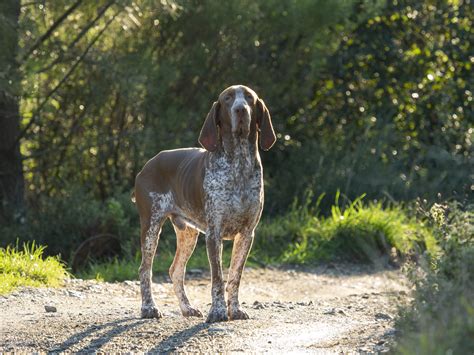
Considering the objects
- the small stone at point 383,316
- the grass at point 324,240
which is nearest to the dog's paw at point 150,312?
the small stone at point 383,316

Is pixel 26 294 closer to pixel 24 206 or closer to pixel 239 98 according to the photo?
pixel 239 98

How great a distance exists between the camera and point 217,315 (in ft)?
24.2

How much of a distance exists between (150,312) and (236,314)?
27.0 inches

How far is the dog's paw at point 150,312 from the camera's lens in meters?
7.83

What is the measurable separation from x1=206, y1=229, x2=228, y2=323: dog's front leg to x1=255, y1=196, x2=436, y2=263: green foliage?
4031 mm

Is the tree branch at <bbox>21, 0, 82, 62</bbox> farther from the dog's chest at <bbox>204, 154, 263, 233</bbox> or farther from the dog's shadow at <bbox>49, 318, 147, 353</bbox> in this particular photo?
the dog's shadow at <bbox>49, 318, 147, 353</bbox>

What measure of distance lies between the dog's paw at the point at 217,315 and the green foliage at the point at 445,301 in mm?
1475

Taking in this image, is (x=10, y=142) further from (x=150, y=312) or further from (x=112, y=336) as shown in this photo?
(x=112, y=336)

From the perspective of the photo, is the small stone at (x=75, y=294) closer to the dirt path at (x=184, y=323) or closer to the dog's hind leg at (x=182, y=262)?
the dirt path at (x=184, y=323)

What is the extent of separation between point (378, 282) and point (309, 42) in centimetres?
432

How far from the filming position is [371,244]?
11.9 m

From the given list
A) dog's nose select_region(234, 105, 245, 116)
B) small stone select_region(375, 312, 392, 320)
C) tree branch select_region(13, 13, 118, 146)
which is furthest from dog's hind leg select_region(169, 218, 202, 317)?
tree branch select_region(13, 13, 118, 146)

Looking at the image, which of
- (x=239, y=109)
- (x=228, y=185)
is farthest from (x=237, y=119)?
(x=228, y=185)

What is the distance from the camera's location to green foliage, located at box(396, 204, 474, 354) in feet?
15.8
